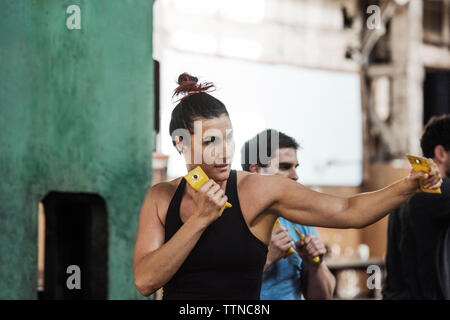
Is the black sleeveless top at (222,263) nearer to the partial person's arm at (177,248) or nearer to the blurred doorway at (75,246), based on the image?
the partial person's arm at (177,248)

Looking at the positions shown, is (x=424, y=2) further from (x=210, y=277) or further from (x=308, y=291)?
(x=210, y=277)

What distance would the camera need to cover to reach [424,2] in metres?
9.62

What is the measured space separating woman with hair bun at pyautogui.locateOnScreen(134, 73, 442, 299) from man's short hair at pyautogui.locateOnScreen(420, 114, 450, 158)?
86cm

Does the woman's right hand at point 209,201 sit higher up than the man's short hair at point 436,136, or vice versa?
the man's short hair at point 436,136

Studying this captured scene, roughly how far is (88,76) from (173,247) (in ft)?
5.60

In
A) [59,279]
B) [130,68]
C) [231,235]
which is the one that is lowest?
[59,279]

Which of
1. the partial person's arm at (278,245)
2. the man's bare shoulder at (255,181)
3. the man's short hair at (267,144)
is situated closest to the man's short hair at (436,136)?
the man's short hair at (267,144)

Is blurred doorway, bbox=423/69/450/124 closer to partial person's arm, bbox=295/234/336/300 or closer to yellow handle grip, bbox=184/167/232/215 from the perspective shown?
partial person's arm, bbox=295/234/336/300

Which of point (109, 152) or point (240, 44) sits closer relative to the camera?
point (109, 152)

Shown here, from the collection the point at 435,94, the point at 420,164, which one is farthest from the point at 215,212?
the point at 435,94

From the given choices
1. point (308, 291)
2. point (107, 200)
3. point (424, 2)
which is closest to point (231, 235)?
point (308, 291)

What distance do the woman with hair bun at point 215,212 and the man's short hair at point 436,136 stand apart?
86 centimetres

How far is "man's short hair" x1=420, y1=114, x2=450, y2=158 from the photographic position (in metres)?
2.45

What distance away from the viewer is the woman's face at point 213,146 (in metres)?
1.68
